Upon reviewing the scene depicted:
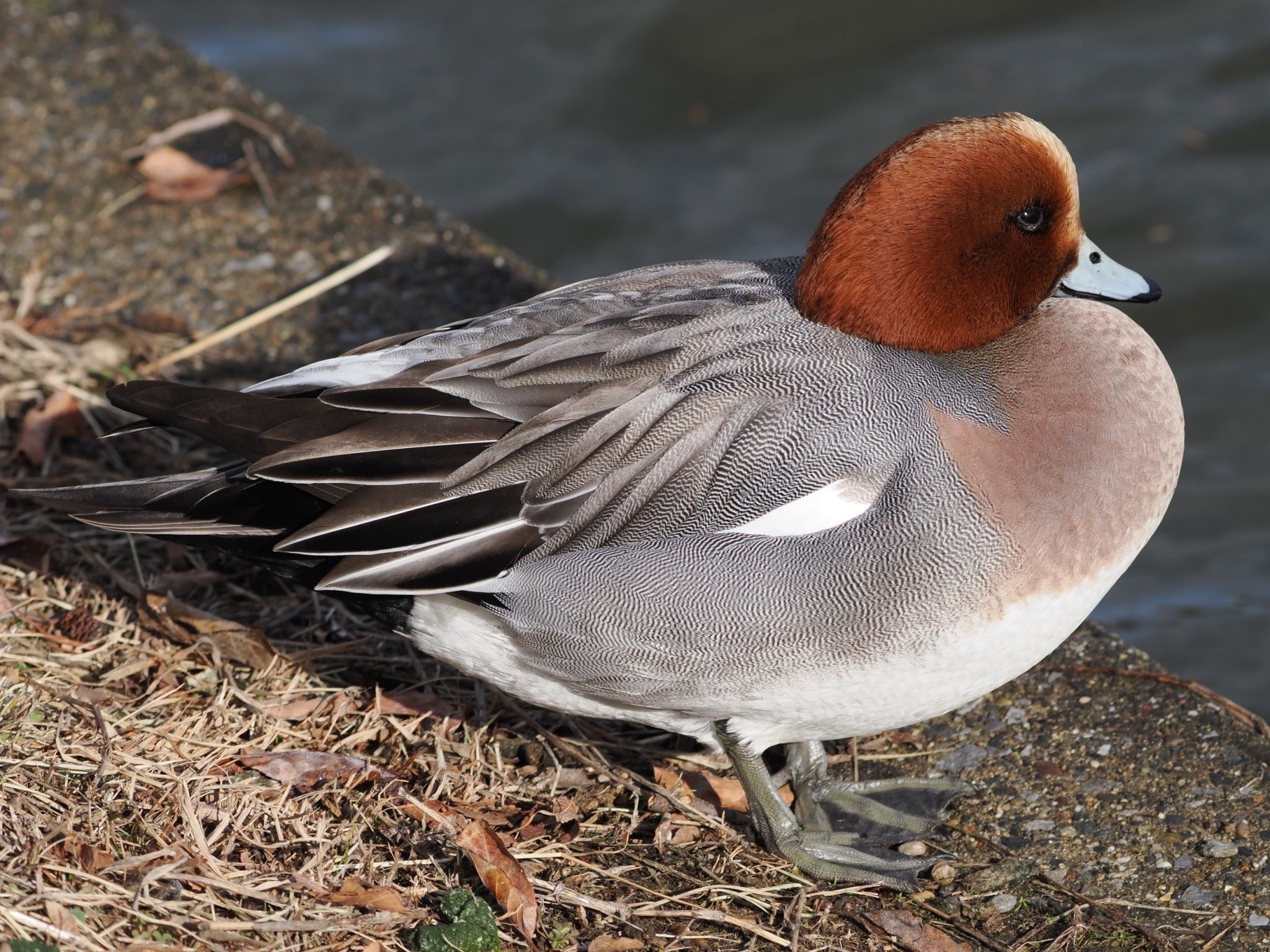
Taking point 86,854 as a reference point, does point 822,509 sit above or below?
above

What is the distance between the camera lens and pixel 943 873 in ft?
8.72

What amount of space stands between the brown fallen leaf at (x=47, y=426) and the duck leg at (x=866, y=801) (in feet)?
6.74

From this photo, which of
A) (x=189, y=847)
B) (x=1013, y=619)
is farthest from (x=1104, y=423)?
(x=189, y=847)

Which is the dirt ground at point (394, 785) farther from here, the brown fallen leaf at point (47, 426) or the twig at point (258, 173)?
the twig at point (258, 173)

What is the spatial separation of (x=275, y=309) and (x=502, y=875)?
2.21m

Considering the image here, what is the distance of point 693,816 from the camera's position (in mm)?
2738

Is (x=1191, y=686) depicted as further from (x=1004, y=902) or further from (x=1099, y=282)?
(x=1099, y=282)

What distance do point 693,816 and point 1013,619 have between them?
2.54 ft

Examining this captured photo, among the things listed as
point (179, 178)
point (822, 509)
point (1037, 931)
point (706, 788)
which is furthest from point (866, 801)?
point (179, 178)

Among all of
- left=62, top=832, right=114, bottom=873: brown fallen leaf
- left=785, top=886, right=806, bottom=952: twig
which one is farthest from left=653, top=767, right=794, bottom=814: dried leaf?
left=62, top=832, right=114, bottom=873: brown fallen leaf

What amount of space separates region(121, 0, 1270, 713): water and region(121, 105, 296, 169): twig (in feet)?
6.05

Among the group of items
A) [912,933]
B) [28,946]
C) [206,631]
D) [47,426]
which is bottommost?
[912,933]

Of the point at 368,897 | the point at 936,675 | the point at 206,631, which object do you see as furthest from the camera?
the point at 206,631

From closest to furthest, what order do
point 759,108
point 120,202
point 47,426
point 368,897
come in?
point 368,897 → point 47,426 → point 120,202 → point 759,108
